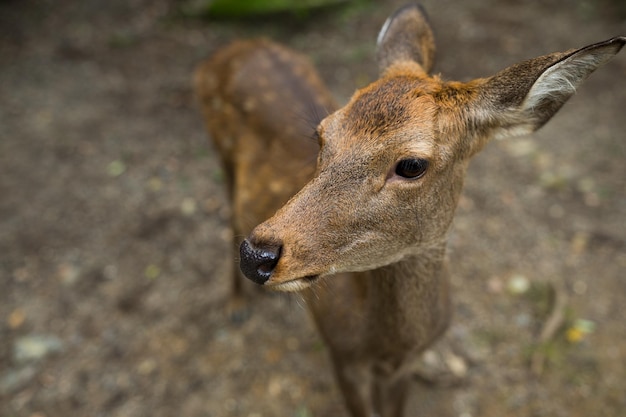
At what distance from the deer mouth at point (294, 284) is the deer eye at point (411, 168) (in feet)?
1.66

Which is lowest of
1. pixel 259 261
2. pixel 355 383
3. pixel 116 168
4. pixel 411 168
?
pixel 355 383

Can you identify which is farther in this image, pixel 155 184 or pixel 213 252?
pixel 155 184

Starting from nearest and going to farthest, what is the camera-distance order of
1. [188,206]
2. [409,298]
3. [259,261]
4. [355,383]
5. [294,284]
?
1. [259,261]
2. [294,284]
3. [409,298]
4. [355,383]
5. [188,206]

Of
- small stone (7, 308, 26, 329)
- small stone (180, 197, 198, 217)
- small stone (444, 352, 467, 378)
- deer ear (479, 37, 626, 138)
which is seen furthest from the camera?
small stone (180, 197, 198, 217)

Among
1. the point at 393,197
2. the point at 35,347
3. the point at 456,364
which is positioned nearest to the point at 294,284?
the point at 393,197

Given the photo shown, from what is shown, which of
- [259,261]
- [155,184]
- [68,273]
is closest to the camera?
[259,261]

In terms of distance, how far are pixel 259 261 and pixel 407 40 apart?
140 centimetres

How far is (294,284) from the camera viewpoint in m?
1.91

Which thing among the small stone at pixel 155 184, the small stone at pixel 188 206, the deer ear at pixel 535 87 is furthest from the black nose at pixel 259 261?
the small stone at pixel 155 184

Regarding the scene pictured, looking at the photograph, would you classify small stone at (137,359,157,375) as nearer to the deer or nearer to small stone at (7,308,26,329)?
small stone at (7,308,26,329)

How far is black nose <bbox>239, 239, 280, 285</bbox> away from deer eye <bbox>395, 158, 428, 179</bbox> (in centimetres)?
54

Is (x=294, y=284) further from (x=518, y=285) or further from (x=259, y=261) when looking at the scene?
(x=518, y=285)

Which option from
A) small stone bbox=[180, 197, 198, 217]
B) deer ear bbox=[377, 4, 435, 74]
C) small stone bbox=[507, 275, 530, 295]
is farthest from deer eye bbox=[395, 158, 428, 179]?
small stone bbox=[180, 197, 198, 217]

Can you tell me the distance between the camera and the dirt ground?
363 cm
